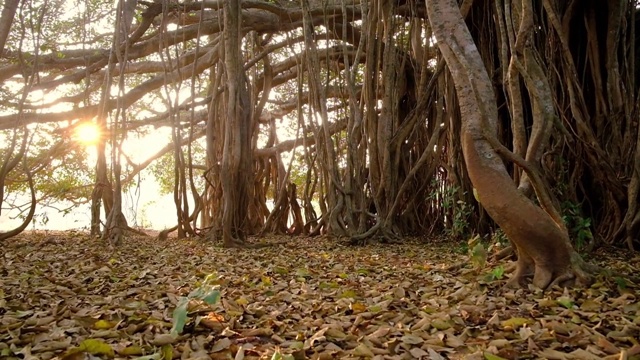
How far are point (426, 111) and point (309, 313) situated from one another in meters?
3.12

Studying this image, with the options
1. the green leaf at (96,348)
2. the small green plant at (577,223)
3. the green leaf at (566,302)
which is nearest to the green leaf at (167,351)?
the green leaf at (96,348)

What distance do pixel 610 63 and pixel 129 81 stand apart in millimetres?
5693

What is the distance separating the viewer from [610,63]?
11.5 ft

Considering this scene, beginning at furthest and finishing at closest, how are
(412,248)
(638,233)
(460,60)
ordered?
(412,248), (638,233), (460,60)

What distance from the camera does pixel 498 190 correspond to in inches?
80.6

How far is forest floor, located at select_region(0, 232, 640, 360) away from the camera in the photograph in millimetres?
1327

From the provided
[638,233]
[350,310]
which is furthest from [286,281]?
[638,233]

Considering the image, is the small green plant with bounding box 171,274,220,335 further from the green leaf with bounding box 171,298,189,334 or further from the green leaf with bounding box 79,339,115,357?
the green leaf with bounding box 79,339,115,357

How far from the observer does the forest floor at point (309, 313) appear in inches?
52.2

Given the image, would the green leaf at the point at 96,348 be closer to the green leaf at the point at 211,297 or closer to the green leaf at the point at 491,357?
the green leaf at the point at 211,297

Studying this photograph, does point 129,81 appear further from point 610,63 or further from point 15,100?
point 610,63

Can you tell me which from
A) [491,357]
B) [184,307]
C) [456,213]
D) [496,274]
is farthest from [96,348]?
[456,213]

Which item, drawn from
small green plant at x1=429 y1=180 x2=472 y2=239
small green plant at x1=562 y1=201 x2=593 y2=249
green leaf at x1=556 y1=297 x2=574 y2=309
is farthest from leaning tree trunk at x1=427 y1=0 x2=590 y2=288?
small green plant at x1=429 y1=180 x2=472 y2=239

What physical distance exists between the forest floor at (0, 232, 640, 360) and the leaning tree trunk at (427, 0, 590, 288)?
12 centimetres
